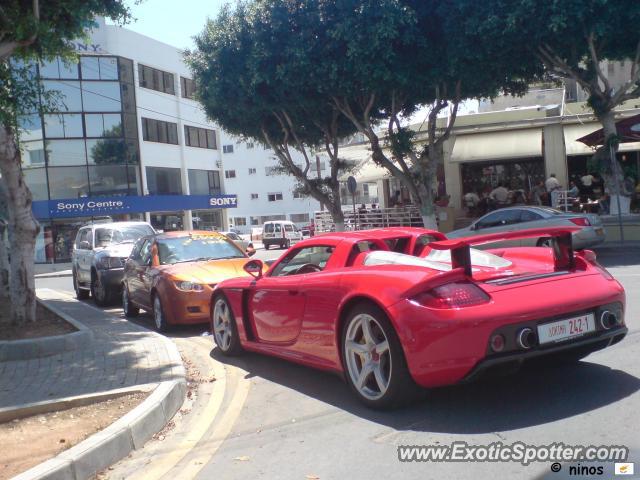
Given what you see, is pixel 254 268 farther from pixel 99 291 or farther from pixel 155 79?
pixel 155 79

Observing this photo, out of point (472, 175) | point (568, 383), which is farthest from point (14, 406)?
point (472, 175)

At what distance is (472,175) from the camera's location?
94.6 ft

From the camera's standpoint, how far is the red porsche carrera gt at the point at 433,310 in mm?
4383

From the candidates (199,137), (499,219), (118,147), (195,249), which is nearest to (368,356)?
(195,249)

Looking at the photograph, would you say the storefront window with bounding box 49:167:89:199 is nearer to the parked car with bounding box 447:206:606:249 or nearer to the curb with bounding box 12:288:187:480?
the parked car with bounding box 447:206:606:249

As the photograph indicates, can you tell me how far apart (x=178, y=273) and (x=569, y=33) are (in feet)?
41.5

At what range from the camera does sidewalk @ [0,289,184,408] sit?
5962 millimetres

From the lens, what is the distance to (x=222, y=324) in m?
7.38

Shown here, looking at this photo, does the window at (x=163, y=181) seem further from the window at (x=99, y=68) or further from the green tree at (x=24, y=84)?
the green tree at (x=24, y=84)

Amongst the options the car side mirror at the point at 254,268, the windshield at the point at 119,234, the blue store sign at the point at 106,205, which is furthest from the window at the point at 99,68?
the car side mirror at the point at 254,268

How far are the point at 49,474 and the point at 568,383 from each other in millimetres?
3761

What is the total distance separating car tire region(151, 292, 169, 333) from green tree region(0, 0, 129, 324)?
167 cm

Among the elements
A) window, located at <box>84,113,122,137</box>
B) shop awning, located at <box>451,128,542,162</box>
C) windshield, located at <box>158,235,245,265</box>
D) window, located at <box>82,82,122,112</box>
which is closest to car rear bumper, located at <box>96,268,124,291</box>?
windshield, located at <box>158,235,245,265</box>

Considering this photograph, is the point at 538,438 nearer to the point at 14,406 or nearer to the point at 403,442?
the point at 403,442
